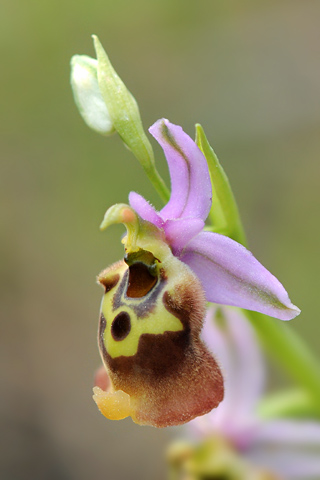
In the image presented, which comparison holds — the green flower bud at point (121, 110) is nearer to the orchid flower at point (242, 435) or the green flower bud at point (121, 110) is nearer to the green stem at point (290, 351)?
the green stem at point (290, 351)

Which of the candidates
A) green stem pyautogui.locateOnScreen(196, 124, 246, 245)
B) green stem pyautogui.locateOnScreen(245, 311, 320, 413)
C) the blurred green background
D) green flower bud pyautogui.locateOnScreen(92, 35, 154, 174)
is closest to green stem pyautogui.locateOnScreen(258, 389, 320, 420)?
green stem pyautogui.locateOnScreen(245, 311, 320, 413)

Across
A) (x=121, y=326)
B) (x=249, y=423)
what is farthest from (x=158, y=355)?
(x=249, y=423)

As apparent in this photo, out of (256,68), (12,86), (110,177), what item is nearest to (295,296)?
(110,177)

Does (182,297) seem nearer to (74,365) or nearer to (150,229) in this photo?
(150,229)

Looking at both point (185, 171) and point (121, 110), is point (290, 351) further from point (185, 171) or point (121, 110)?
point (121, 110)

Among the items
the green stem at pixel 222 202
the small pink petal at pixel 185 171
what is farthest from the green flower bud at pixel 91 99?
the green stem at pixel 222 202

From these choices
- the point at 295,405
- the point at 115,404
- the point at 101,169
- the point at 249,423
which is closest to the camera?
the point at 115,404

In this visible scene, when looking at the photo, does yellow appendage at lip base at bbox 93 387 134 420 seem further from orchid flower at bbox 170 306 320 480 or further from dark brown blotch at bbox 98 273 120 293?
orchid flower at bbox 170 306 320 480

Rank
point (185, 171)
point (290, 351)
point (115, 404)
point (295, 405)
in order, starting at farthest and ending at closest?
point (295, 405) < point (290, 351) < point (185, 171) < point (115, 404)
